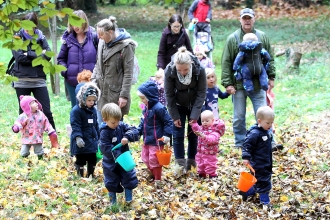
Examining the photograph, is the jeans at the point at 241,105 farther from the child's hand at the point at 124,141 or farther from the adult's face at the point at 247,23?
the child's hand at the point at 124,141

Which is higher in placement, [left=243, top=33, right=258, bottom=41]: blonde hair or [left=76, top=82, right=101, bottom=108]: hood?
[left=243, top=33, right=258, bottom=41]: blonde hair

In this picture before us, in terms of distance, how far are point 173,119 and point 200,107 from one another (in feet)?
1.36

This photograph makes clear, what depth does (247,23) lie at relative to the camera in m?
8.91

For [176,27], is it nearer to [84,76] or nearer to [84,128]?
[84,76]

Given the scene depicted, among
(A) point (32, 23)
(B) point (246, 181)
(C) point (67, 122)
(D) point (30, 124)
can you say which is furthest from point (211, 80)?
(A) point (32, 23)

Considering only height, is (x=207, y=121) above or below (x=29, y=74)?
below

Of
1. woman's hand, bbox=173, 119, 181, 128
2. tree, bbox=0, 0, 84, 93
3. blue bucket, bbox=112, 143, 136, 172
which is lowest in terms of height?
woman's hand, bbox=173, 119, 181, 128

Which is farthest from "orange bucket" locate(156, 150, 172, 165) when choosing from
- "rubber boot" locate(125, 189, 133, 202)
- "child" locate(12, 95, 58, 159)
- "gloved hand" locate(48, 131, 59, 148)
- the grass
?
"gloved hand" locate(48, 131, 59, 148)

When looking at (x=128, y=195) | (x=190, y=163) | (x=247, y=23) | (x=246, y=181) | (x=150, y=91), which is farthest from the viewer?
(x=247, y=23)

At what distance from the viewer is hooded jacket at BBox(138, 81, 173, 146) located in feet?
24.0

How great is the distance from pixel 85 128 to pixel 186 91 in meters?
1.45

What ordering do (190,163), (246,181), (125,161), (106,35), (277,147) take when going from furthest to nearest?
(277,147)
(190,163)
(106,35)
(246,181)
(125,161)

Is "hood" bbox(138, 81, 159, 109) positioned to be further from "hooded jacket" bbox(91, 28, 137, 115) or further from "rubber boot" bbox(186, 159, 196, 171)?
"rubber boot" bbox(186, 159, 196, 171)

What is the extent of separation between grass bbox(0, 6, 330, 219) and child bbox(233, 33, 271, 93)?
1.46 m
